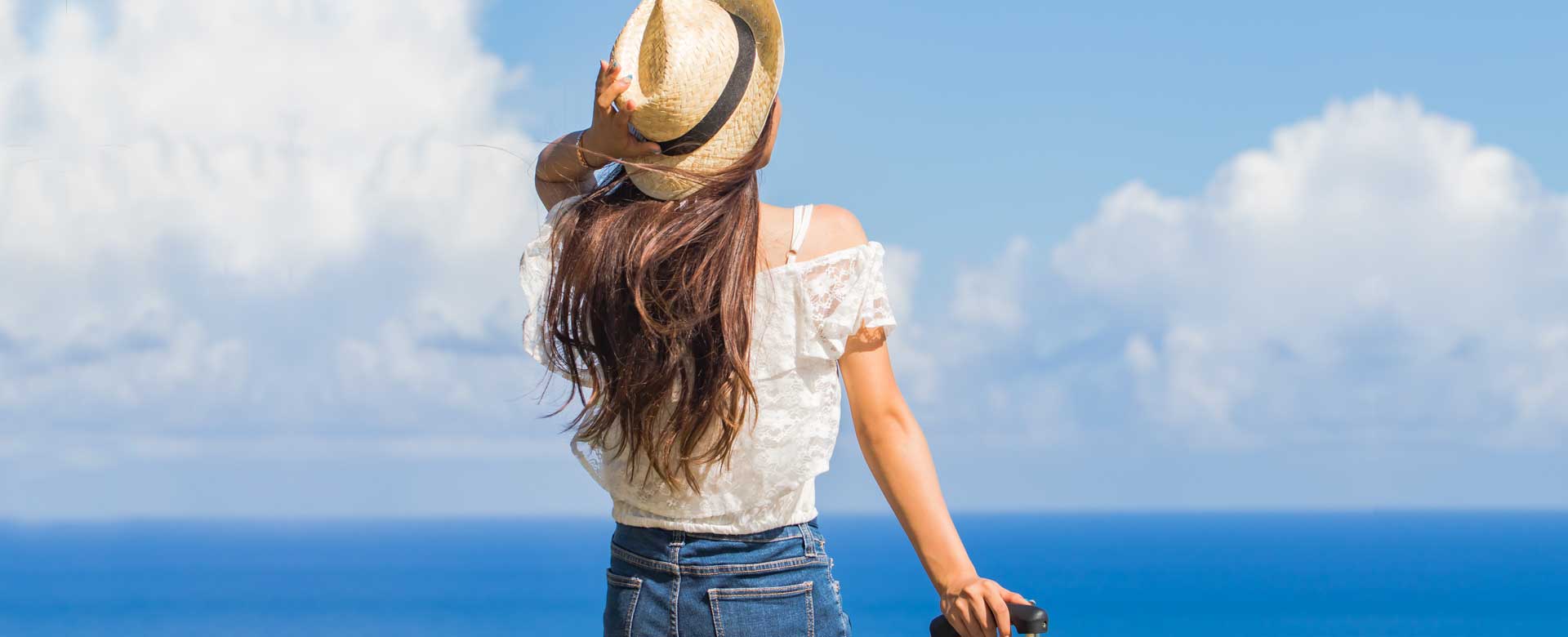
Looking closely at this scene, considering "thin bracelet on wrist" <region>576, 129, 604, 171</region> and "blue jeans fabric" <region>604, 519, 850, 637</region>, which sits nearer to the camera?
"blue jeans fabric" <region>604, 519, 850, 637</region>

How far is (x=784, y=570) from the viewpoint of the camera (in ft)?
5.54

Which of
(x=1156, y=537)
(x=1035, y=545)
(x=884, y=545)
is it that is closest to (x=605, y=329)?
(x=1035, y=545)

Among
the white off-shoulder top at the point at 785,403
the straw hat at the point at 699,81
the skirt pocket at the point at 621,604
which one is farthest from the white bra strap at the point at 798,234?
the skirt pocket at the point at 621,604

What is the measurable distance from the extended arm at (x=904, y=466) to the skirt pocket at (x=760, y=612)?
0.63 ft

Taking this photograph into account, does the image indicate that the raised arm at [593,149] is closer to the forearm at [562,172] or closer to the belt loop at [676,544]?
the forearm at [562,172]

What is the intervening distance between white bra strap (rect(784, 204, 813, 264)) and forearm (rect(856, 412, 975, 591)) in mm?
267

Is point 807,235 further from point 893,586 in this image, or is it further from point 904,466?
point 893,586

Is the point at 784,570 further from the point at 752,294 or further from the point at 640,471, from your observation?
the point at 752,294

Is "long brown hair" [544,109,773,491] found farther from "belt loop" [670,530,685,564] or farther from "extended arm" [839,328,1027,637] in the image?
"extended arm" [839,328,1027,637]

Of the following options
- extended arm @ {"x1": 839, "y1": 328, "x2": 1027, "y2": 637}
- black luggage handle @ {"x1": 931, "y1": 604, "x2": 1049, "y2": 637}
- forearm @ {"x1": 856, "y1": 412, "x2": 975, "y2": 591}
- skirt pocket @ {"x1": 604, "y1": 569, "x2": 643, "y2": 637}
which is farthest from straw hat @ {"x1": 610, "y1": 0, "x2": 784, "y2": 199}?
black luggage handle @ {"x1": 931, "y1": 604, "x2": 1049, "y2": 637}

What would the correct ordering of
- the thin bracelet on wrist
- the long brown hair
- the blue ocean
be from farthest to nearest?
the blue ocean → the thin bracelet on wrist → the long brown hair

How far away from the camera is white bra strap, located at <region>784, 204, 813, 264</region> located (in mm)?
1696

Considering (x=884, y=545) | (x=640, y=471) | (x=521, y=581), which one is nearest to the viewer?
(x=640, y=471)

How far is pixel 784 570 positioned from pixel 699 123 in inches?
25.1
